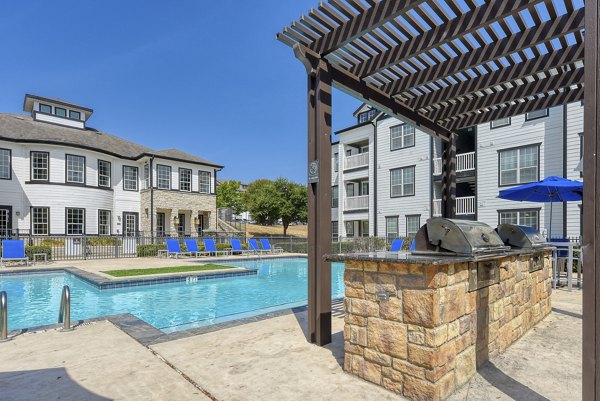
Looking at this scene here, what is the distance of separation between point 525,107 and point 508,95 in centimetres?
69

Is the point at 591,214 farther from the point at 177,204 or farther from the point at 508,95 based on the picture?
the point at 177,204

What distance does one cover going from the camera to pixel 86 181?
71.0 feet

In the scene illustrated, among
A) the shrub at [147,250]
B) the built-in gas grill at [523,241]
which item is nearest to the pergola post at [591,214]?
the built-in gas grill at [523,241]

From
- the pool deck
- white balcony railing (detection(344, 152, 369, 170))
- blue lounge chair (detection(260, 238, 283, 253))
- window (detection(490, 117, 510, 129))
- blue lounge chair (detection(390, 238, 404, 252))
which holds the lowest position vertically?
blue lounge chair (detection(260, 238, 283, 253))

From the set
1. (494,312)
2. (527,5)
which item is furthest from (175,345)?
(527,5)

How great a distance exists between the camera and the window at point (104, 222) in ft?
73.1

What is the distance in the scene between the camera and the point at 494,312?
11.9 ft

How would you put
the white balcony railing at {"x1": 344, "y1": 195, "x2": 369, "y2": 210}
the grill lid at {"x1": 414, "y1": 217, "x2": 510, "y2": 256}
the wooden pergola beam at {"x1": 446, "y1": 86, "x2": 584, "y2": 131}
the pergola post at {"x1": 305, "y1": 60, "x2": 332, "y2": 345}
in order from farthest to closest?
the white balcony railing at {"x1": 344, "y1": 195, "x2": 369, "y2": 210}, the wooden pergola beam at {"x1": 446, "y1": 86, "x2": 584, "y2": 131}, the pergola post at {"x1": 305, "y1": 60, "x2": 332, "y2": 345}, the grill lid at {"x1": 414, "y1": 217, "x2": 510, "y2": 256}

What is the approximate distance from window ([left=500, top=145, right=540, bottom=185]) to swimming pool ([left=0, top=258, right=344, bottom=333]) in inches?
431

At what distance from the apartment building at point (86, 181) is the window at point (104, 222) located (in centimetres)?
6

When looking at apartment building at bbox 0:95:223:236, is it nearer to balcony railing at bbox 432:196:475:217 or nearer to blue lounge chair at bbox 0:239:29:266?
blue lounge chair at bbox 0:239:29:266

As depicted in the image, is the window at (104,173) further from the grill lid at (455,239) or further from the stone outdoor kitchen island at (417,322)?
the grill lid at (455,239)

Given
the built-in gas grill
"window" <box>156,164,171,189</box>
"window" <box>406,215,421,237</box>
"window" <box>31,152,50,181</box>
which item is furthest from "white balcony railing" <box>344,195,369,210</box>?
the built-in gas grill

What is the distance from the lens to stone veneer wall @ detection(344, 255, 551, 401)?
2.71 meters
